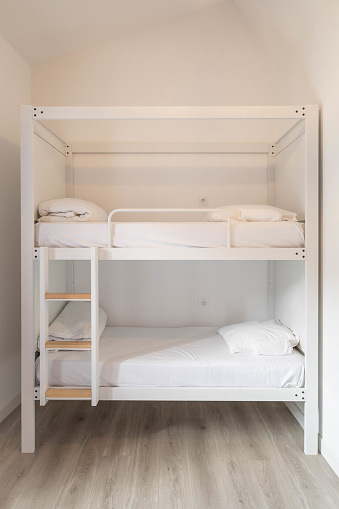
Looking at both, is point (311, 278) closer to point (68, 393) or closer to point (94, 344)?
point (94, 344)

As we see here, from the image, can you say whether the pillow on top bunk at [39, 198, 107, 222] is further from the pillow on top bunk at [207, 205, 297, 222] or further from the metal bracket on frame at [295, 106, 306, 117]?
the metal bracket on frame at [295, 106, 306, 117]

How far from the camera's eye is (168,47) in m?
3.23

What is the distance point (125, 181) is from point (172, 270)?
850mm

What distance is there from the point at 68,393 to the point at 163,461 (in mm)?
658

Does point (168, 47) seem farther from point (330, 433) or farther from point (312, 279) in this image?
point (330, 433)

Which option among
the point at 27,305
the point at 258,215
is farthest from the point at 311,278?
the point at 27,305

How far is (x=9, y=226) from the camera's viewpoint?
2820 millimetres

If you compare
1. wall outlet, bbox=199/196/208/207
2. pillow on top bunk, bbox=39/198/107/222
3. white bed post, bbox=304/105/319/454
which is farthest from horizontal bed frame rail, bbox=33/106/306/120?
wall outlet, bbox=199/196/208/207

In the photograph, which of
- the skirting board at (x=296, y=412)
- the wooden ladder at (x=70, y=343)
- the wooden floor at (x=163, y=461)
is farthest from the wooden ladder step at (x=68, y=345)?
the skirting board at (x=296, y=412)

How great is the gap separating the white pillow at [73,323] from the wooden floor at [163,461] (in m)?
0.62

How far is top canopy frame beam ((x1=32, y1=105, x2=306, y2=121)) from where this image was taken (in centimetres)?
220

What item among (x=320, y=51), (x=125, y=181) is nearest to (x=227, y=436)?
(x=125, y=181)

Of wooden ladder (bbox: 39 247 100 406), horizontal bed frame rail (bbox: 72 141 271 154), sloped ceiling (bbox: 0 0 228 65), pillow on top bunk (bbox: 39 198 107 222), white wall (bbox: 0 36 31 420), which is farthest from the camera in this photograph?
horizontal bed frame rail (bbox: 72 141 271 154)

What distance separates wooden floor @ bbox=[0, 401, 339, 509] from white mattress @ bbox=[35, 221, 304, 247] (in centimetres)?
122
